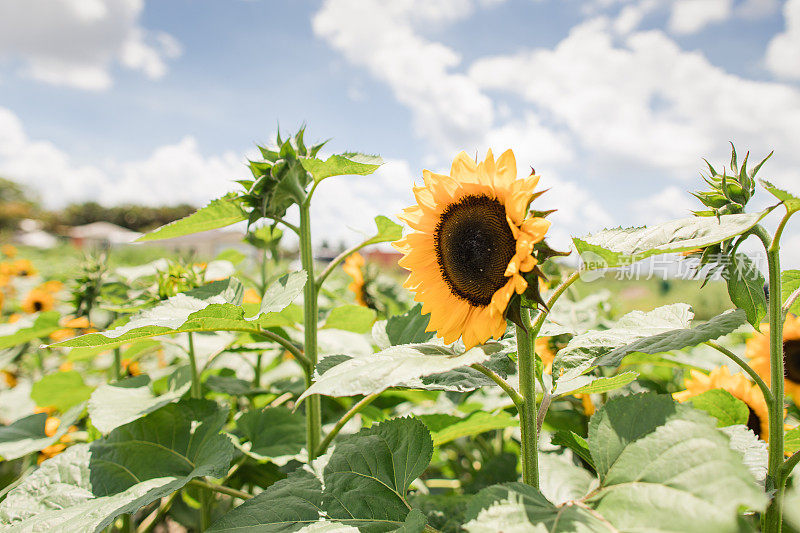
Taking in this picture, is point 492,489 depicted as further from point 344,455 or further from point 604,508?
point 344,455

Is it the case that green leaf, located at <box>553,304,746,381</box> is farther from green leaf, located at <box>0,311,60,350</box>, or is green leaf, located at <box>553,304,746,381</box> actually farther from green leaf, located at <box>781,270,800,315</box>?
green leaf, located at <box>0,311,60,350</box>

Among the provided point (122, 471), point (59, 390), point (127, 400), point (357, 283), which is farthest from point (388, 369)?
point (357, 283)

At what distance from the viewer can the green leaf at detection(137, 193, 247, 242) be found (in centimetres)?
110

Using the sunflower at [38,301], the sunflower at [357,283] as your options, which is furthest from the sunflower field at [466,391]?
the sunflower at [38,301]

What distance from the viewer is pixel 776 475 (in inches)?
30.9

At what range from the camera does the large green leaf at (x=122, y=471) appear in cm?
87

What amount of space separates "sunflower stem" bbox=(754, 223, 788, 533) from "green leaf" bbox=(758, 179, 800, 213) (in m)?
0.05

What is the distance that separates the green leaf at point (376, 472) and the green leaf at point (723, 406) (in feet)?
1.96

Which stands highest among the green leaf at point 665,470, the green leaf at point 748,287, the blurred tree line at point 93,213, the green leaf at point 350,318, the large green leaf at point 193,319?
the blurred tree line at point 93,213

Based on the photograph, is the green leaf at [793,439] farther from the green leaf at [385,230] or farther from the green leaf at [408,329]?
the green leaf at [385,230]

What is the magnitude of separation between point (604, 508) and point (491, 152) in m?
0.50

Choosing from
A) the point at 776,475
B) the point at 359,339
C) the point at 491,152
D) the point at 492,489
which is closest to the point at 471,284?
the point at 491,152

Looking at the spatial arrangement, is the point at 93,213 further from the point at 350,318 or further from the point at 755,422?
the point at 755,422

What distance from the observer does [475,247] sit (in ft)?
2.65
